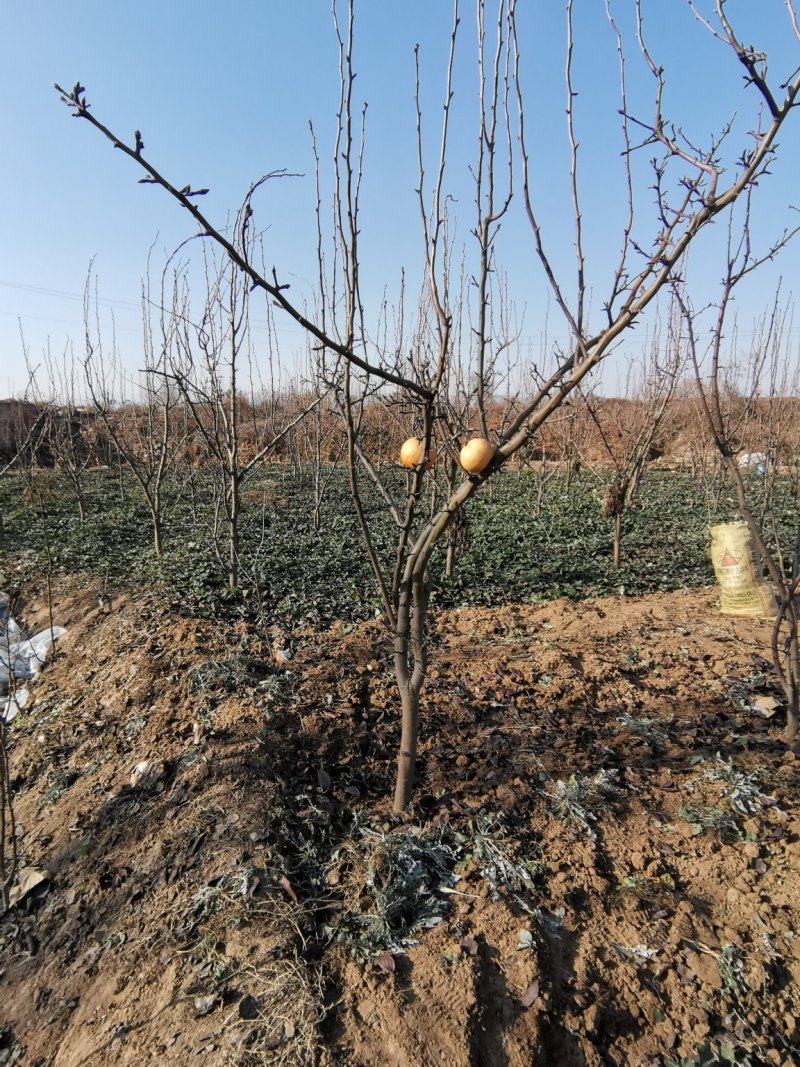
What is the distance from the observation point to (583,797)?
2.44m

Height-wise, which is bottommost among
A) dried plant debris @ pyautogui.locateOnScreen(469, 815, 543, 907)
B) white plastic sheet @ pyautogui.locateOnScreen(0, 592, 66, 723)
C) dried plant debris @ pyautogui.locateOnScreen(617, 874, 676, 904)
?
white plastic sheet @ pyautogui.locateOnScreen(0, 592, 66, 723)

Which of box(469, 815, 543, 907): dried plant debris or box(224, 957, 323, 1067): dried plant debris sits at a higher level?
box(469, 815, 543, 907): dried plant debris

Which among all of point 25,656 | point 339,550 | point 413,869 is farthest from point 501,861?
point 339,550

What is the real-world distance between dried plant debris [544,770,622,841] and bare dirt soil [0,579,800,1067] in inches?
0.4

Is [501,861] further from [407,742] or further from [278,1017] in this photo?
[278,1017]

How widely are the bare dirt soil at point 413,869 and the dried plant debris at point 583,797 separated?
0.01 metres

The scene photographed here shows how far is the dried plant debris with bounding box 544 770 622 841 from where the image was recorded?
2.34m

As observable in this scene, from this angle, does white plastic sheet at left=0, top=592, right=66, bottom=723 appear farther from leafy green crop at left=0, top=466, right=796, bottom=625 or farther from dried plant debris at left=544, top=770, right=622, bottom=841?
dried plant debris at left=544, top=770, right=622, bottom=841

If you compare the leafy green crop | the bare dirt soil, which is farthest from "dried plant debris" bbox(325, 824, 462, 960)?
the leafy green crop

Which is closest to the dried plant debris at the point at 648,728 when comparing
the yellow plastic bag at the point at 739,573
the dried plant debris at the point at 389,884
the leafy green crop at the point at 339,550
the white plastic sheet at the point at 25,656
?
the dried plant debris at the point at 389,884

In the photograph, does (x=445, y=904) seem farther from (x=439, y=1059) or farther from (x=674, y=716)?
(x=674, y=716)

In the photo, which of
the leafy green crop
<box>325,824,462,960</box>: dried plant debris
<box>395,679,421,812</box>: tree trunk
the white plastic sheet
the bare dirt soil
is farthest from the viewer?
the leafy green crop

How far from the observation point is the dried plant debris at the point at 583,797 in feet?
7.67

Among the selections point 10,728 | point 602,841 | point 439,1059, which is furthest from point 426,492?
point 439,1059
